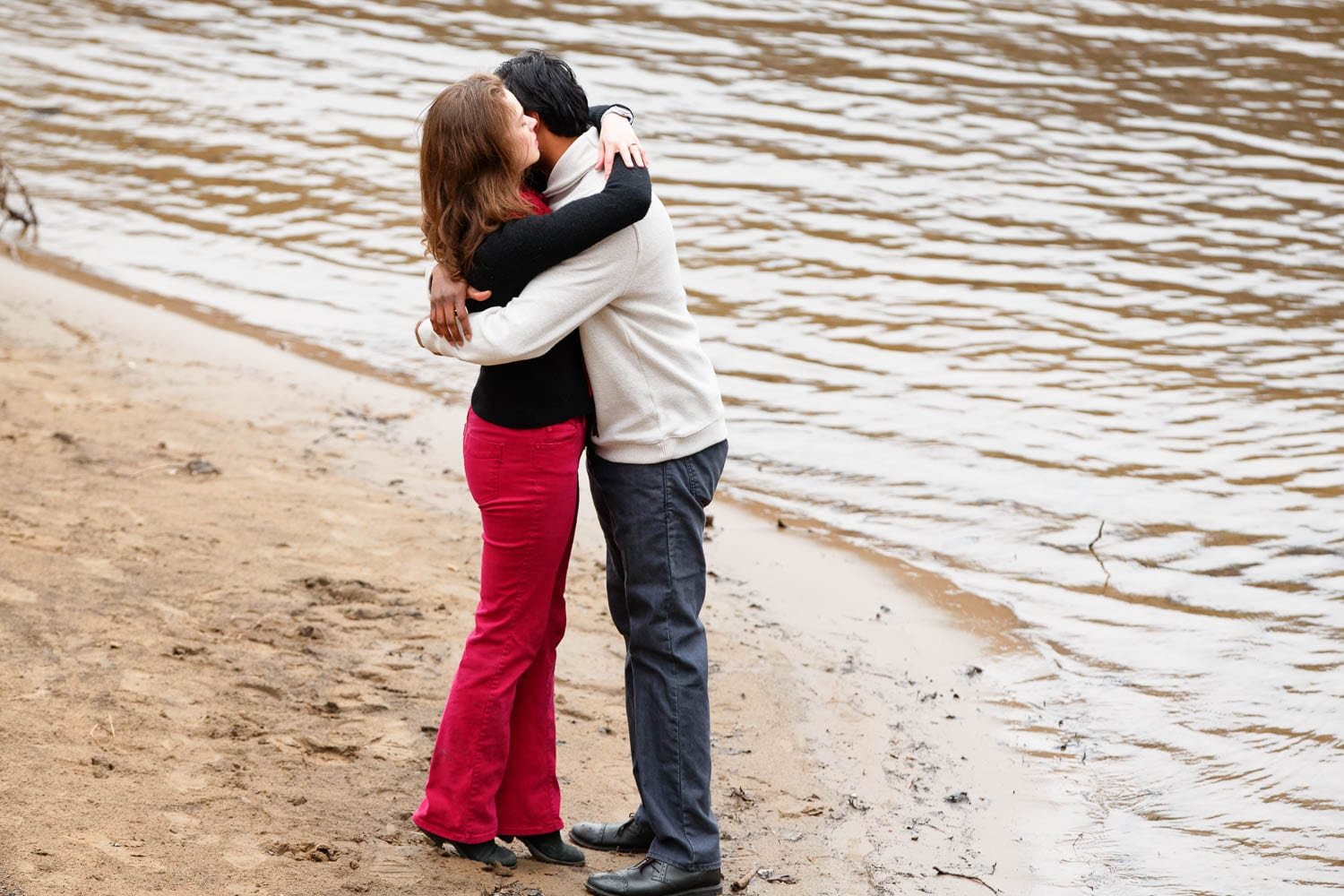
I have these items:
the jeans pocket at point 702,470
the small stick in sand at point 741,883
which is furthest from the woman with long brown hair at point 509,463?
the small stick in sand at point 741,883

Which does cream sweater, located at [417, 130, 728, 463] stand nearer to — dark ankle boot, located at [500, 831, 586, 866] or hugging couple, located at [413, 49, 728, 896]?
hugging couple, located at [413, 49, 728, 896]

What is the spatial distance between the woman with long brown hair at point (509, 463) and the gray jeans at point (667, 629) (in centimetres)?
15

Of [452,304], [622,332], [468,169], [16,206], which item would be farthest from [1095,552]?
[16,206]

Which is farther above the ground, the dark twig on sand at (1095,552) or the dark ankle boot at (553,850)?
the dark twig on sand at (1095,552)

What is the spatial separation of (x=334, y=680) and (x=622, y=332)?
5.54ft

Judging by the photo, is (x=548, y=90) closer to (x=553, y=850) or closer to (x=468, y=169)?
(x=468, y=169)

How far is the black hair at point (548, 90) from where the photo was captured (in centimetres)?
322

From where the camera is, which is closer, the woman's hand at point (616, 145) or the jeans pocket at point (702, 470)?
the woman's hand at point (616, 145)

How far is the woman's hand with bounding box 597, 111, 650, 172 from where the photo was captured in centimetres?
321

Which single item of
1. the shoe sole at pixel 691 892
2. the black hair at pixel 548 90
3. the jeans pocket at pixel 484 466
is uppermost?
the black hair at pixel 548 90

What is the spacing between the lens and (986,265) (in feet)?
28.7

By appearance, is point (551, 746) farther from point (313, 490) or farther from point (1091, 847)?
point (313, 490)

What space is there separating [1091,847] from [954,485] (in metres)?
2.52

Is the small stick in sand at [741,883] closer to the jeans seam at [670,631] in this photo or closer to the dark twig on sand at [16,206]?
the jeans seam at [670,631]
